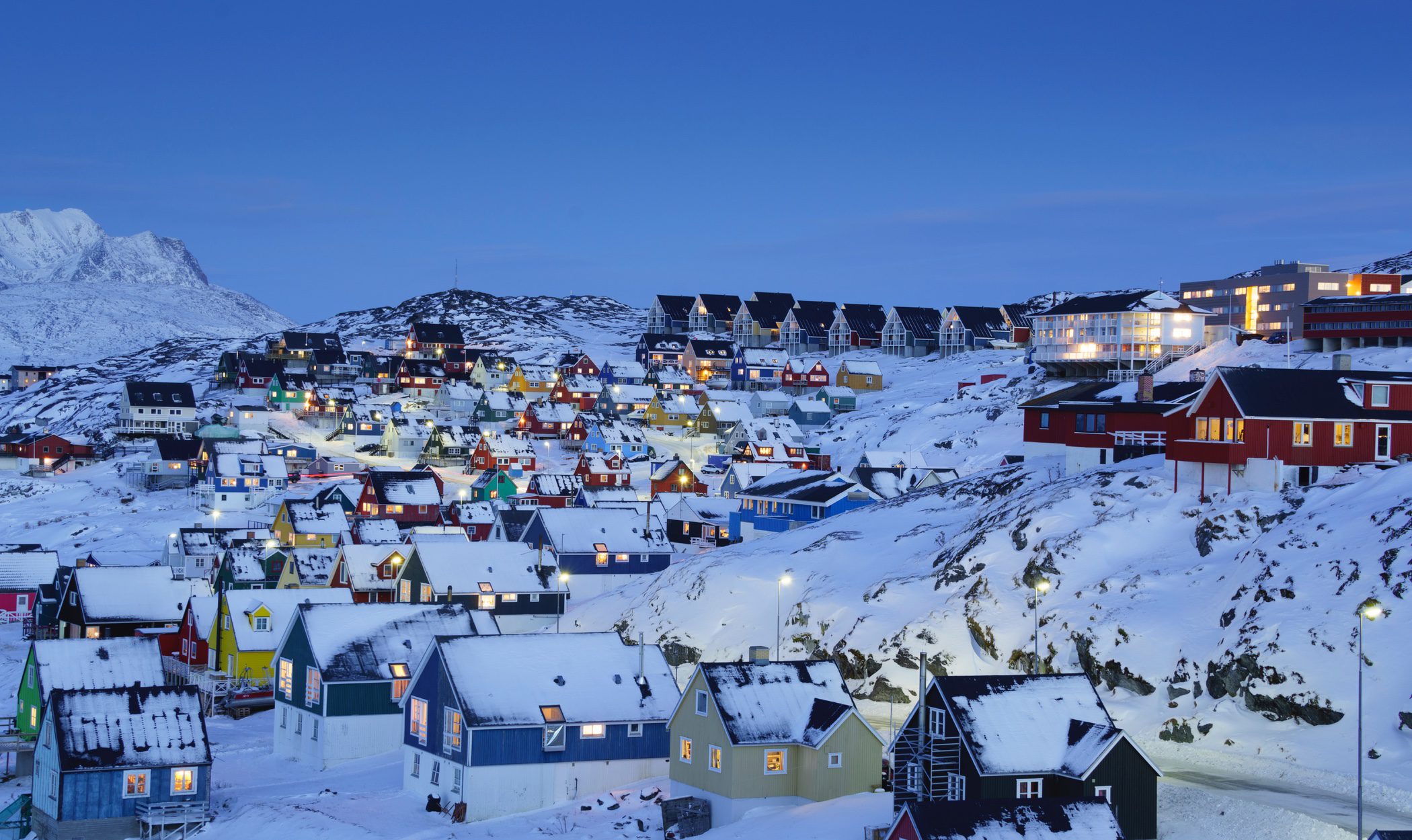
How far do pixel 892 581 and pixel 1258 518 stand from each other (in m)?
13.1

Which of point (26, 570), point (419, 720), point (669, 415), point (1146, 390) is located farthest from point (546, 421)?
point (419, 720)

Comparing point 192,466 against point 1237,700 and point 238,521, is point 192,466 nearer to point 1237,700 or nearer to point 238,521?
point 238,521

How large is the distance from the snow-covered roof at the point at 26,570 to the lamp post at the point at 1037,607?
60851mm

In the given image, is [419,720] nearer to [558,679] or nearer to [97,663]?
[558,679]

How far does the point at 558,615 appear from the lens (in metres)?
69.0

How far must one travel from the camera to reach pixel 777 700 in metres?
40.2

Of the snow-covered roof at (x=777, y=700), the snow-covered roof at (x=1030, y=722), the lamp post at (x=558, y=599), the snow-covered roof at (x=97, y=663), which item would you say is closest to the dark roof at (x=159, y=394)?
the lamp post at (x=558, y=599)

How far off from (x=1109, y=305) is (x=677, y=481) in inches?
1379

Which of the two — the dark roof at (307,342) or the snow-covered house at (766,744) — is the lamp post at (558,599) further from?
the dark roof at (307,342)

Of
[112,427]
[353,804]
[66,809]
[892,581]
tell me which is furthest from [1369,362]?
[112,427]

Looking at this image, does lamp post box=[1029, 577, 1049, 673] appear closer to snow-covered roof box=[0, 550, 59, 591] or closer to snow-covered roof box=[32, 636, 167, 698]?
snow-covered roof box=[32, 636, 167, 698]

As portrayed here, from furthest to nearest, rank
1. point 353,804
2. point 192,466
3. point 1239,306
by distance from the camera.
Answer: point 1239,306, point 192,466, point 353,804

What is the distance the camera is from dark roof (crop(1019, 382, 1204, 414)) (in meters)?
66.4

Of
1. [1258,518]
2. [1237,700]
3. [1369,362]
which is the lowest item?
[1237,700]
